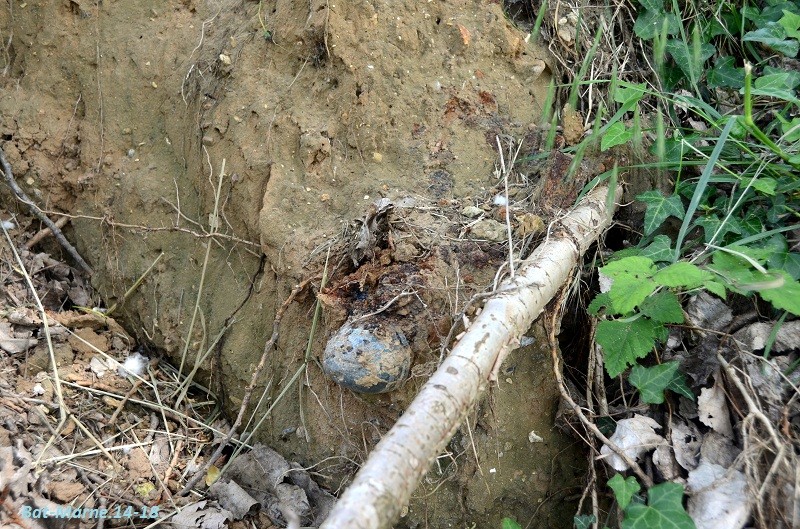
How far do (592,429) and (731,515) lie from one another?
428mm

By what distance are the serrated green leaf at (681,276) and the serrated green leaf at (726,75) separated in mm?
1159

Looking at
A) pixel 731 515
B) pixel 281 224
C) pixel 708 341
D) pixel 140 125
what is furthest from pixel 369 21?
pixel 731 515

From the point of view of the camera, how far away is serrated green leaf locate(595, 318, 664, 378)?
6.50 feet

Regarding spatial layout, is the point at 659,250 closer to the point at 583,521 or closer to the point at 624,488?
the point at 624,488

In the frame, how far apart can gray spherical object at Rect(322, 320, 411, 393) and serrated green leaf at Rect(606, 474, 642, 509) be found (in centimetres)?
73

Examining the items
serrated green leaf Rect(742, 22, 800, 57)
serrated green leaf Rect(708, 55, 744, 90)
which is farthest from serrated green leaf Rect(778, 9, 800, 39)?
serrated green leaf Rect(708, 55, 744, 90)

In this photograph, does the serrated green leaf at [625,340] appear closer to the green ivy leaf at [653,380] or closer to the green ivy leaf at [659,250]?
the green ivy leaf at [653,380]

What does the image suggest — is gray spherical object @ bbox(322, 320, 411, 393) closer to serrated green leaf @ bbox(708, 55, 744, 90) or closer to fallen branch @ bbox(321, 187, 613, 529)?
fallen branch @ bbox(321, 187, 613, 529)

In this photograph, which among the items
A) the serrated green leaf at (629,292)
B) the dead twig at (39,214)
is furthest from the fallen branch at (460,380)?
the dead twig at (39,214)

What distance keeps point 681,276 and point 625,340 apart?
1.01ft

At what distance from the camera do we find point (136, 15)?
311 cm

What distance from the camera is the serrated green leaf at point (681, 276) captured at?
1.78 metres

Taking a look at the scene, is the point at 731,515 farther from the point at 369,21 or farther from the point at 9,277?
the point at 9,277

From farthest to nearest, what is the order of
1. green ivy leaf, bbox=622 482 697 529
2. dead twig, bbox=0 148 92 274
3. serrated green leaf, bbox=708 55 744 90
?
dead twig, bbox=0 148 92 274 < serrated green leaf, bbox=708 55 744 90 < green ivy leaf, bbox=622 482 697 529
